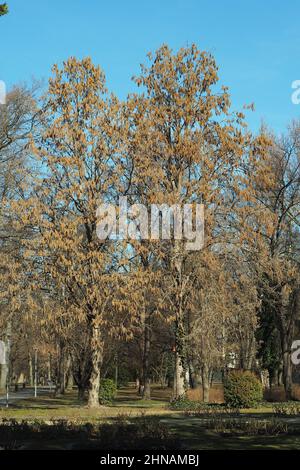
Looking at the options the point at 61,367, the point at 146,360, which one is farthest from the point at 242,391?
the point at 61,367

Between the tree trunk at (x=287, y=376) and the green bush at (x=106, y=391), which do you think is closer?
the green bush at (x=106, y=391)

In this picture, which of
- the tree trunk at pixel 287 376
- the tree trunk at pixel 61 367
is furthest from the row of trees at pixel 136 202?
the tree trunk at pixel 61 367

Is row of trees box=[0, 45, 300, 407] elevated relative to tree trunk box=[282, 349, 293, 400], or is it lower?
elevated

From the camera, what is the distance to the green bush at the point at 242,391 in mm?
27516

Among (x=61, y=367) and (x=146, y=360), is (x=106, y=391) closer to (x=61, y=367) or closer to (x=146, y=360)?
(x=146, y=360)

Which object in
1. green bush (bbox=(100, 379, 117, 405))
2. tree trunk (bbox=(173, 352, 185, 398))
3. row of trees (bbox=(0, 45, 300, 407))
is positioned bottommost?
green bush (bbox=(100, 379, 117, 405))

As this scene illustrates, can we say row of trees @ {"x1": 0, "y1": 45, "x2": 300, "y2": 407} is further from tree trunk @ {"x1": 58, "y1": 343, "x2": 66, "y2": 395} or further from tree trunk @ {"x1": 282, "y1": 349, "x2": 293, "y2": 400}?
tree trunk @ {"x1": 58, "y1": 343, "x2": 66, "y2": 395}

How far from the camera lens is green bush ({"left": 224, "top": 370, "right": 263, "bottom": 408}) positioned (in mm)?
27516

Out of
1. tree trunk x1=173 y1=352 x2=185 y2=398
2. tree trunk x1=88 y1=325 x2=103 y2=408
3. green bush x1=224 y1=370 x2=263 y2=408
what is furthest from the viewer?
tree trunk x1=173 y1=352 x2=185 y2=398

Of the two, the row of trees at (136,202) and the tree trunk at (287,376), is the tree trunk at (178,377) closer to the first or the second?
the row of trees at (136,202)

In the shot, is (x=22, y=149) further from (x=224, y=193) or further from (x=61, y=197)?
(x=224, y=193)

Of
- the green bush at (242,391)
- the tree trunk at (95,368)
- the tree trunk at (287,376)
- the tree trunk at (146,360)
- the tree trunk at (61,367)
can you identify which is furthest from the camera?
the tree trunk at (61,367)

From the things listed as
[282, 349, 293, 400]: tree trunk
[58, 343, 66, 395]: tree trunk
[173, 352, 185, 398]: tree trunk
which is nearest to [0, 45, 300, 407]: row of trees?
[173, 352, 185, 398]: tree trunk

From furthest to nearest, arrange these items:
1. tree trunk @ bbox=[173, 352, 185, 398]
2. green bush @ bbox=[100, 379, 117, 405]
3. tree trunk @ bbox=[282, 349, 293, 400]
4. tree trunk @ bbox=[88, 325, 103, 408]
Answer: tree trunk @ bbox=[282, 349, 293, 400] < green bush @ bbox=[100, 379, 117, 405] < tree trunk @ bbox=[173, 352, 185, 398] < tree trunk @ bbox=[88, 325, 103, 408]
